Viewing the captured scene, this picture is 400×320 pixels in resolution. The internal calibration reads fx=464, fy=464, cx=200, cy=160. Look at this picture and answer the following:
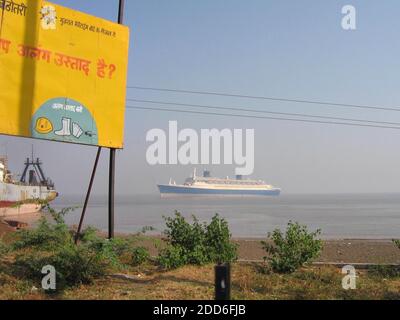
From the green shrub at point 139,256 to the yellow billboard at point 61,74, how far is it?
7.40 feet

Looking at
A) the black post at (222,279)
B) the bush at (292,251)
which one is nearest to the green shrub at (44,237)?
the bush at (292,251)

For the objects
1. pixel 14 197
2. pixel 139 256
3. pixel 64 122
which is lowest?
pixel 139 256

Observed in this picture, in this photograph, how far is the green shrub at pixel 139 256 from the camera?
9133 mm

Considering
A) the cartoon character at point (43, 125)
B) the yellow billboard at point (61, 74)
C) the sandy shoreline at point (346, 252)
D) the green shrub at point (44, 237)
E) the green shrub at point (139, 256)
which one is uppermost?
the yellow billboard at point (61, 74)

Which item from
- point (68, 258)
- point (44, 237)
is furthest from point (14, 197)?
point (68, 258)

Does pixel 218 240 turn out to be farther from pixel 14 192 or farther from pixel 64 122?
pixel 14 192

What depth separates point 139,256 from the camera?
9.14m

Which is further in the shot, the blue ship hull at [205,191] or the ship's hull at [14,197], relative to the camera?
the blue ship hull at [205,191]

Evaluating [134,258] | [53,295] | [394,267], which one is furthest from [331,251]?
[53,295]

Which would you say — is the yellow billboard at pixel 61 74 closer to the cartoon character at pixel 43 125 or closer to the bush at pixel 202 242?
the cartoon character at pixel 43 125

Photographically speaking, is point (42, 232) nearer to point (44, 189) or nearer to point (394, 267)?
point (394, 267)

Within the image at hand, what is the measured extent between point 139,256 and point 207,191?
449ft

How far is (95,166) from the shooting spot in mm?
9555
